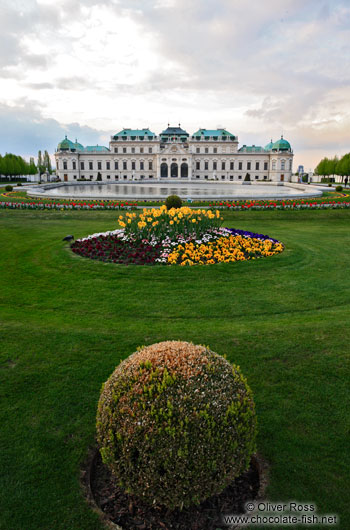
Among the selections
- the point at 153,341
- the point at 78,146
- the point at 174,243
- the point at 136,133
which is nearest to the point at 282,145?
the point at 136,133

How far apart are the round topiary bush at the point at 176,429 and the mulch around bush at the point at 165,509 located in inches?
10.1

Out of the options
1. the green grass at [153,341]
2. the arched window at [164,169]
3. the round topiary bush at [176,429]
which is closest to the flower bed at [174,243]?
the green grass at [153,341]

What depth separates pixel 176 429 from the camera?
2.94 metres

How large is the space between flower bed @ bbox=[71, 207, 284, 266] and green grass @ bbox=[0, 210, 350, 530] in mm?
652

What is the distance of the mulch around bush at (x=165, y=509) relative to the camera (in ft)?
10.4

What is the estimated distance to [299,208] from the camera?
25.6 meters

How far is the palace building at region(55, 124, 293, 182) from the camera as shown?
96250 millimetres

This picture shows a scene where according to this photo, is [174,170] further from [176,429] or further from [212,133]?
[176,429]

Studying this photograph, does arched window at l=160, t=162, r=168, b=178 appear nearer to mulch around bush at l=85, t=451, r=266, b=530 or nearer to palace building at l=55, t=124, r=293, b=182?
palace building at l=55, t=124, r=293, b=182

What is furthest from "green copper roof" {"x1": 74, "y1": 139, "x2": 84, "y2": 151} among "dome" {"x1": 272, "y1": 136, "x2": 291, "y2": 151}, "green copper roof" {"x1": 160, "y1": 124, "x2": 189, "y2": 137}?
"dome" {"x1": 272, "y1": 136, "x2": 291, "y2": 151}

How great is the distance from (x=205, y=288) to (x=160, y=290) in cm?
115

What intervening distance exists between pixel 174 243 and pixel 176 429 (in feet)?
31.0

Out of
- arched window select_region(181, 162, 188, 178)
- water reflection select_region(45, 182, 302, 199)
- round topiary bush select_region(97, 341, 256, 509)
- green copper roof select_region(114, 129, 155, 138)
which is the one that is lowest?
round topiary bush select_region(97, 341, 256, 509)

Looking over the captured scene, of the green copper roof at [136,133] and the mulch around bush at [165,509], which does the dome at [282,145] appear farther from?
the mulch around bush at [165,509]
